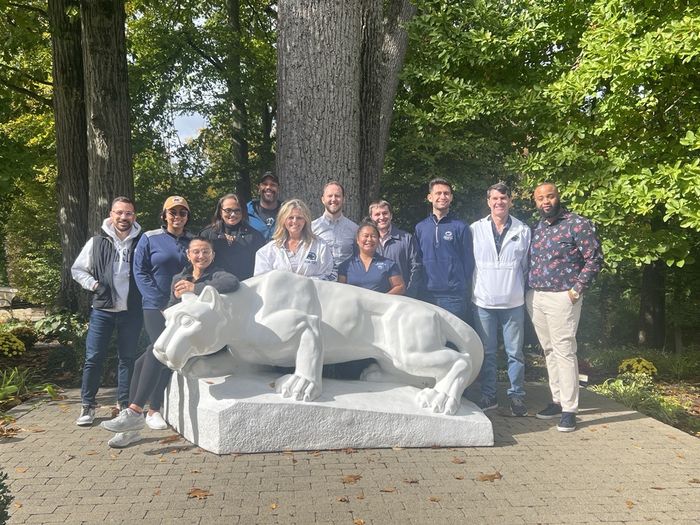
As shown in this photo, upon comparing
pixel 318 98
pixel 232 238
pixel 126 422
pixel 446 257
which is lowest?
pixel 126 422

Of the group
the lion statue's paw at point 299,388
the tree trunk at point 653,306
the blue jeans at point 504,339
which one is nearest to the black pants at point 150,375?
the lion statue's paw at point 299,388

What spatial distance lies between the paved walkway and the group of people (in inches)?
17.1

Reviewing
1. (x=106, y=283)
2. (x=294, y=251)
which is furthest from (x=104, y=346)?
(x=294, y=251)

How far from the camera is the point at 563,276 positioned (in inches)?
209

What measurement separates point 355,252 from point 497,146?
4726 millimetres

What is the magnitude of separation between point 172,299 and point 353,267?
5.36ft

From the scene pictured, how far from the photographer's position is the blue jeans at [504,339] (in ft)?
18.6

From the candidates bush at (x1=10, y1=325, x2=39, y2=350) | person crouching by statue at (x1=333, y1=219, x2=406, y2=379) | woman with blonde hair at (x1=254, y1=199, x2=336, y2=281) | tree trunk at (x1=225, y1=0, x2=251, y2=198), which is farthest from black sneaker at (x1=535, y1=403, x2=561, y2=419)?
tree trunk at (x1=225, y1=0, x2=251, y2=198)

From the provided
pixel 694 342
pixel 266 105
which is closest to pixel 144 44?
pixel 266 105

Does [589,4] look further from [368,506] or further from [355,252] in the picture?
[368,506]

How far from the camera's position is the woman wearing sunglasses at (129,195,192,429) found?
514 centimetres

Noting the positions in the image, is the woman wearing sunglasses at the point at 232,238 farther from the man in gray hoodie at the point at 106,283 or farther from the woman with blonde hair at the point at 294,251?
the man in gray hoodie at the point at 106,283

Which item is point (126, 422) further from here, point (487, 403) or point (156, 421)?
point (487, 403)

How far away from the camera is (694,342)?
13.9 metres
